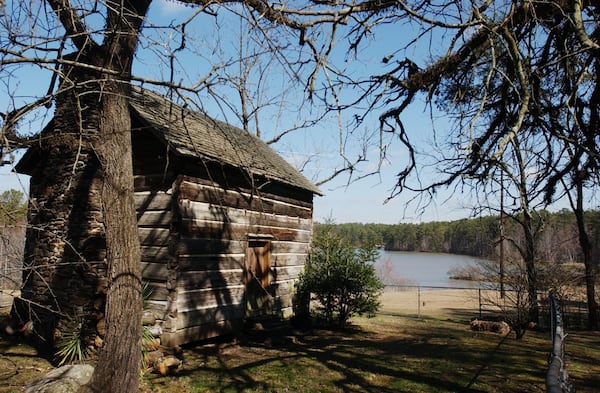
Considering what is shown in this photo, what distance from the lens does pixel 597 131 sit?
246 inches

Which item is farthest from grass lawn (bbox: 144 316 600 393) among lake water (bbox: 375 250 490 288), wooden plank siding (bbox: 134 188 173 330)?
lake water (bbox: 375 250 490 288)

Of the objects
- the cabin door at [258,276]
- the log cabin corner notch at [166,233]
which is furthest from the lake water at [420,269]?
the log cabin corner notch at [166,233]

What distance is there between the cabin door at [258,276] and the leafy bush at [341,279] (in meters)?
1.43

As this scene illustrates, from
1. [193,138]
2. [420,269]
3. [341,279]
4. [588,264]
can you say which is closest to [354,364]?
[341,279]

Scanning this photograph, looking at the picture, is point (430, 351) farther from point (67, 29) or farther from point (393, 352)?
point (67, 29)

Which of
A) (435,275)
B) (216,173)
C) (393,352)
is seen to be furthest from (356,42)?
(435,275)

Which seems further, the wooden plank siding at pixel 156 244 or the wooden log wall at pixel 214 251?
the wooden log wall at pixel 214 251

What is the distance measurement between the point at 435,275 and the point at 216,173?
50.7 m

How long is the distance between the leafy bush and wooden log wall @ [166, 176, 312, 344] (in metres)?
1.16

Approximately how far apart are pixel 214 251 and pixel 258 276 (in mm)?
Result: 2373

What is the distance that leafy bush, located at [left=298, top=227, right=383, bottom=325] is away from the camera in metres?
12.4

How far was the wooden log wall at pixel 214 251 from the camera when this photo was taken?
362 inches

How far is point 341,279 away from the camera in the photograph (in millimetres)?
12445

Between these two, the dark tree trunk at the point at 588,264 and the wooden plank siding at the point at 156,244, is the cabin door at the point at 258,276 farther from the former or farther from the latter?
the dark tree trunk at the point at 588,264
